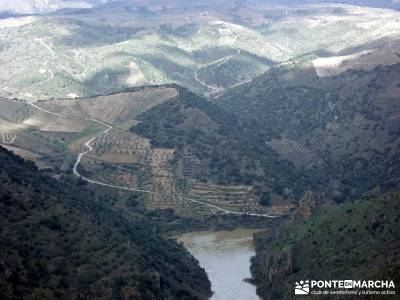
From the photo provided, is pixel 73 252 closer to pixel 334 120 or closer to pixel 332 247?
pixel 332 247

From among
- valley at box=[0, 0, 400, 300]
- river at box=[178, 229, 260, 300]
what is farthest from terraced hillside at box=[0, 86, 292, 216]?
river at box=[178, 229, 260, 300]

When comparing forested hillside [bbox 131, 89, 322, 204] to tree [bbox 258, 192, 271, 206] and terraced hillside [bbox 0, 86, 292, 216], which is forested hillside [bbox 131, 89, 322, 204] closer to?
tree [bbox 258, 192, 271, 206]

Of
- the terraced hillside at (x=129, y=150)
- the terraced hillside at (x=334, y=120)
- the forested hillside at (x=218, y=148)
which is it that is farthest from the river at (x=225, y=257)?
the terraced hillside at (x=334, y=120)

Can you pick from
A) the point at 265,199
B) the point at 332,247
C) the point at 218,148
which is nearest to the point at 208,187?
the point at 265,199

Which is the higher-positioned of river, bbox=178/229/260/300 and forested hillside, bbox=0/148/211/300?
forested hillside, bbox=0/148/211/300

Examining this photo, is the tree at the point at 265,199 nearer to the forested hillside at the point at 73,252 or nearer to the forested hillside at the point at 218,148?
the forested hillside at the point at 218,148

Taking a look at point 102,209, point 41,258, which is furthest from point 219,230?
point 41,258
